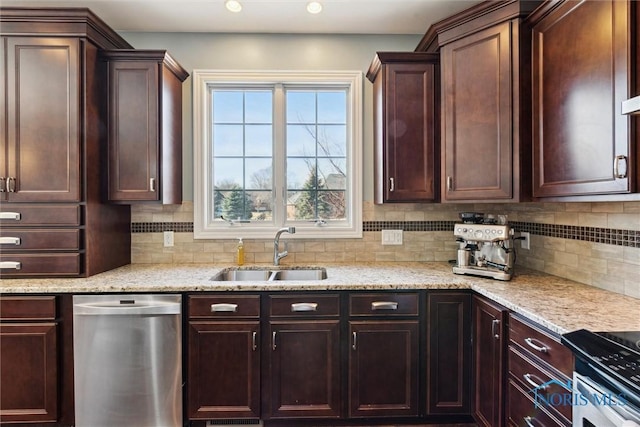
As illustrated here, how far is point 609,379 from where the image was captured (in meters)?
0.97

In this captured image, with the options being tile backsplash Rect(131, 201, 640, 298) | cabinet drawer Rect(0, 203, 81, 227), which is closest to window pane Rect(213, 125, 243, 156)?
tile backsplash Rect(131, 201, 640, 298)

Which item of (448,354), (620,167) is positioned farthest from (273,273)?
(620,167)

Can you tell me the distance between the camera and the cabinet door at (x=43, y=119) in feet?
6.56

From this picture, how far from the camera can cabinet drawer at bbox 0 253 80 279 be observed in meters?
2.00

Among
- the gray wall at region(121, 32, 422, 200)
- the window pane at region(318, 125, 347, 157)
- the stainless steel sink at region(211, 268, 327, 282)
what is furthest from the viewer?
the window pane at region(318, 125, 347, 157)

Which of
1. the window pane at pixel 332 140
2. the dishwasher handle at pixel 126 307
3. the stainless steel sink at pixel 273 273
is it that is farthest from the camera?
the window pane at pixel 332 140

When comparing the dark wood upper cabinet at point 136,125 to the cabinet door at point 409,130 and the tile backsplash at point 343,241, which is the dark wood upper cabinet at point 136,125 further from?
the cabinet door at point 409,130

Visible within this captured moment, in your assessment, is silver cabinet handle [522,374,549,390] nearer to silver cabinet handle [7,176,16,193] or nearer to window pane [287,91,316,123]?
window pane [287,91,316,123]

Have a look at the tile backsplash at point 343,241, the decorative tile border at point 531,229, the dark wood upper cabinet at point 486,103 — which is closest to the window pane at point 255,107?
the tile backsplash at point 343,241

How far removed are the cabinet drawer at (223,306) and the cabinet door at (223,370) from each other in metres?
A: 0.05

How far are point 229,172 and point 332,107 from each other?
1007mm

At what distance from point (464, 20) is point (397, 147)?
859mm

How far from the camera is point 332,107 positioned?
2.70 metres

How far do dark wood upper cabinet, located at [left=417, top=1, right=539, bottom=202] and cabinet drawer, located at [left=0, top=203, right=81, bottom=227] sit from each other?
2.40m
